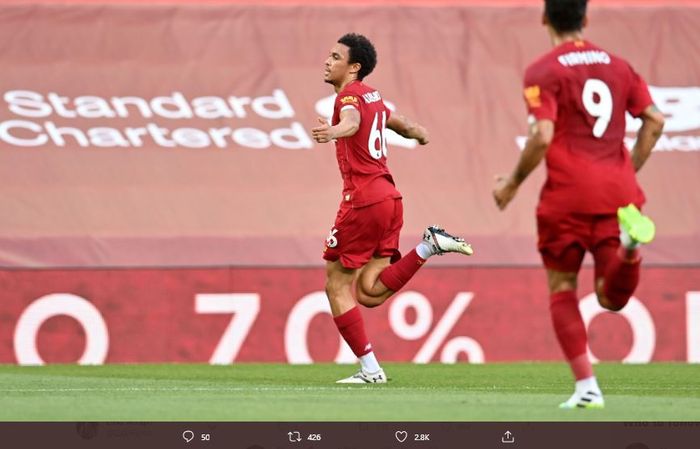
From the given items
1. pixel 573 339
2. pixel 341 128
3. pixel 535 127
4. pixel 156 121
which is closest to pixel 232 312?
pixel 156 121

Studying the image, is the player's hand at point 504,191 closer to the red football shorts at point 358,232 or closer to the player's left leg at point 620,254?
the player's left leg at point 620,254

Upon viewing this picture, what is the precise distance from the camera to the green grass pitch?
735cm

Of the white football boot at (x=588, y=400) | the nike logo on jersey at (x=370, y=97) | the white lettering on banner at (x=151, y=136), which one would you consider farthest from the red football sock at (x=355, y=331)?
the white lettering on banner at (x=151, y=136)

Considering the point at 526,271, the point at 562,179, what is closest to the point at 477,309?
the point at 526,271

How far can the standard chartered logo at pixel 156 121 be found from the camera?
15680 mm

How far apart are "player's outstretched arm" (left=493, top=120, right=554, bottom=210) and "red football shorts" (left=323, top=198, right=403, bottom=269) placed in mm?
2801

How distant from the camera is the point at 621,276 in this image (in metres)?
7.33

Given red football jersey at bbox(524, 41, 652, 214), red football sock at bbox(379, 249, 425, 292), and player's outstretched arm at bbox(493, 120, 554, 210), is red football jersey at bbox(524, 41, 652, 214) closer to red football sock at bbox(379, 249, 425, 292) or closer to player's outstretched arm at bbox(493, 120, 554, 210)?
player's outstretched arm at bbox(493, 120, 554, 210)

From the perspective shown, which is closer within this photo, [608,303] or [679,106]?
[608,303]

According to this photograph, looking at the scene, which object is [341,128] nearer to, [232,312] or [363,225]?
[363,225]

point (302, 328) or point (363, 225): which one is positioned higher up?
point (302, 328)

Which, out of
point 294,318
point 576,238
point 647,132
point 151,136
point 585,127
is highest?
point 151,136

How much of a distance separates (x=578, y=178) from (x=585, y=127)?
248 millimetres
